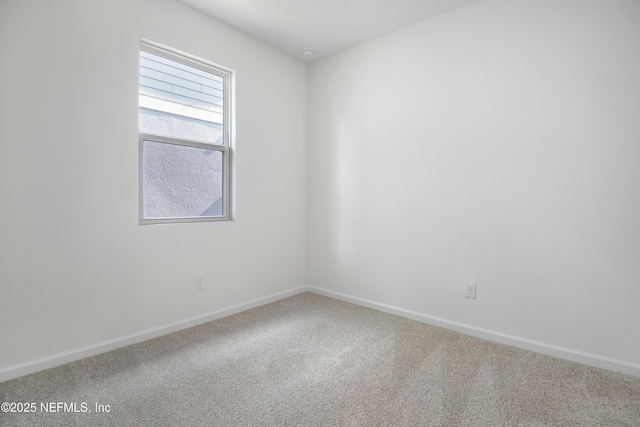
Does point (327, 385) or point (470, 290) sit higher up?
point (470, 290)

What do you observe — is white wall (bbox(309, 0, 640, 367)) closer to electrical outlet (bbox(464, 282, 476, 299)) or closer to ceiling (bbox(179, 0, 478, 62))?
electrical outlet (bbox(464, 282, 476, 299))

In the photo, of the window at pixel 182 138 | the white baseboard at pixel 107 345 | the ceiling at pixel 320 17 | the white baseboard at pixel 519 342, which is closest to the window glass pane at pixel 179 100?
the window at pixel 182 138

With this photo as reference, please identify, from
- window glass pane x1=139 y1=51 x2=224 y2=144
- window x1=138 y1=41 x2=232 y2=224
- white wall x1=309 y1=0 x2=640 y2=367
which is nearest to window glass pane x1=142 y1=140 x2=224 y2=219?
window x1=138 y1=41 x2=232 y2=224

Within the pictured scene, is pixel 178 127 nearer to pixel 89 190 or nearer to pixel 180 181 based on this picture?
pixel 180 181

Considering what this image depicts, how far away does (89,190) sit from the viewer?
7.04 ft

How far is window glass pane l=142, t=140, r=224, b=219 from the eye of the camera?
2.53 meters

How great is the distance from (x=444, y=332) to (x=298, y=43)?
2930mm

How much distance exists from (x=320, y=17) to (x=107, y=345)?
294 centimetres

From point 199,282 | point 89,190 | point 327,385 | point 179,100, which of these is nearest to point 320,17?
point 179,100

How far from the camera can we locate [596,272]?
209 centimetres

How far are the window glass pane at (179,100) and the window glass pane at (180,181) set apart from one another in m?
0.14

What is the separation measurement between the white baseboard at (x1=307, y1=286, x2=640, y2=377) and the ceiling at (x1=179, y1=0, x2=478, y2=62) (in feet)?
8.24

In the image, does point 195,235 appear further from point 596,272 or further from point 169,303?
point 596,272

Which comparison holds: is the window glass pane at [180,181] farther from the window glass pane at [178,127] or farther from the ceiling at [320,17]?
the ceiling at [320,17]
